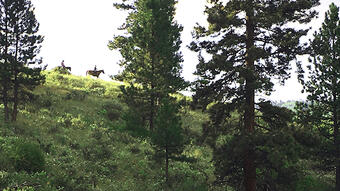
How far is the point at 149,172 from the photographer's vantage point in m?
17.0

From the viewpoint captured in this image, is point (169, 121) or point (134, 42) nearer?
point (169, 121)

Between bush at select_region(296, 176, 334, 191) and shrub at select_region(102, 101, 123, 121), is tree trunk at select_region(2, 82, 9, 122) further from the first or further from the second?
bush at select_region(296, 176, 334, 191)

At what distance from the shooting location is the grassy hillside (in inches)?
506

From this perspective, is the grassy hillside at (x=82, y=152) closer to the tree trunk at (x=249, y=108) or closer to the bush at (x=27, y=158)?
the bush at (x=27, y=158)

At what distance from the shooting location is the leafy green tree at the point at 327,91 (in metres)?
15.7

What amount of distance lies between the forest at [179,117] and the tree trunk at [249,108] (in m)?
0.04

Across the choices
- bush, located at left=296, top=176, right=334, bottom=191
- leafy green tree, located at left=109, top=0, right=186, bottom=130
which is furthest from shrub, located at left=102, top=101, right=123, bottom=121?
bush, located at left=296, top=176, right=334, bottom=191

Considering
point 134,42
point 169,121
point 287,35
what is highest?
point 134,42

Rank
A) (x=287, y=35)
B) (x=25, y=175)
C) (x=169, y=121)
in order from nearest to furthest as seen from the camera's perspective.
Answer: (x=287, y=35)
(x=25, y=175)
(x=169, y=121)

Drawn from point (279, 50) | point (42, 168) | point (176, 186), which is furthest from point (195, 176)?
point (279, 50)

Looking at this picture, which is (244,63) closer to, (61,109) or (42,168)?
(42,168)

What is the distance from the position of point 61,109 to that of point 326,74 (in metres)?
22.9

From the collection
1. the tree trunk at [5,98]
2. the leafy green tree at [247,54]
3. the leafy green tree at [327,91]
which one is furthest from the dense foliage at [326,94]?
the tree trunk at [5,98]

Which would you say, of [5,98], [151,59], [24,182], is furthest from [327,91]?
[5,98]
